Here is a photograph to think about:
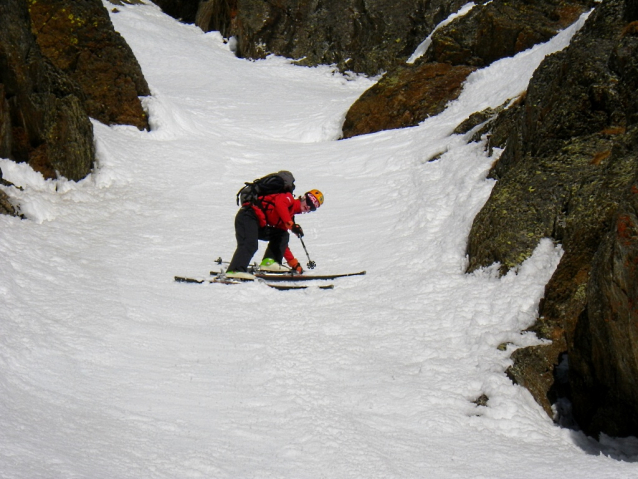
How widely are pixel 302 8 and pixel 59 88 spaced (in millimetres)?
22798

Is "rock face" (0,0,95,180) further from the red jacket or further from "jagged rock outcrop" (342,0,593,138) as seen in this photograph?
"jagged rock outcrop" (342,0,593,138)

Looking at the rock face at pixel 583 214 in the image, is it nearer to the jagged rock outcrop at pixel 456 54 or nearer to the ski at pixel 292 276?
the ski at pixel 292 276

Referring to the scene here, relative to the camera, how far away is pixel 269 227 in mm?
10742

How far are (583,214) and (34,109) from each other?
415 inches

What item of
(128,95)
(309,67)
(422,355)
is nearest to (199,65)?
(309,67)

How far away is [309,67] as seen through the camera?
1331 inches

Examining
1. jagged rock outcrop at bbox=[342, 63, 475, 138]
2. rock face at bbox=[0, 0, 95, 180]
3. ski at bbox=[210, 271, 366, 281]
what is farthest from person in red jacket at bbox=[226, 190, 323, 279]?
jagged rock outcrop at bbox=[342, 63, 475, 138]

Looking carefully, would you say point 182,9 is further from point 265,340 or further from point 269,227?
point 265,340

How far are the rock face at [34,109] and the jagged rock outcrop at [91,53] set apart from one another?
4.37 meters

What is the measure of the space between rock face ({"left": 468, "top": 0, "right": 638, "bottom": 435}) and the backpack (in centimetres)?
286

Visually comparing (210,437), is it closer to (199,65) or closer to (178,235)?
(178,235)

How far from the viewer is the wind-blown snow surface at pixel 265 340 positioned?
5.23 meters

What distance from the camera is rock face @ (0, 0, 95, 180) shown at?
1302cm

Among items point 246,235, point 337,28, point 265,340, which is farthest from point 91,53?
point 337,28
